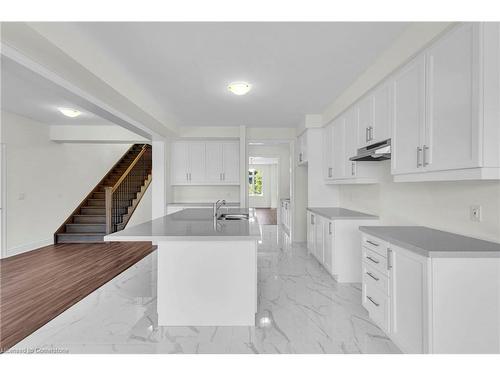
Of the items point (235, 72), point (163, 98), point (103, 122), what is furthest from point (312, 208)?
point (103, 122)

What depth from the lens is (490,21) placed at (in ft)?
5.17

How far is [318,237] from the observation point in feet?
14.1

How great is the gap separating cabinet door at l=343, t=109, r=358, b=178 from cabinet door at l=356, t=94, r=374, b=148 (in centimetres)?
13

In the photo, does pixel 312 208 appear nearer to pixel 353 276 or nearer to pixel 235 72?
pixel 353 276

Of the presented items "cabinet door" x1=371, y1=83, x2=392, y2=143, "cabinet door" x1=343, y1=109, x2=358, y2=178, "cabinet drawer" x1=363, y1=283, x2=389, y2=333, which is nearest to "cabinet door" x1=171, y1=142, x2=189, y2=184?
"cabinet door" x1=343, y1=109, x2=358, y2=178

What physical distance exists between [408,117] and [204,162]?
15.4 feet

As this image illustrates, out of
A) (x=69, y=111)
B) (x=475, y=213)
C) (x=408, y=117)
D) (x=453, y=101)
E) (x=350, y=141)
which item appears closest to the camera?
(x=453, y=101)

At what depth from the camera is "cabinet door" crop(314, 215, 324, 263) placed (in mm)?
4145

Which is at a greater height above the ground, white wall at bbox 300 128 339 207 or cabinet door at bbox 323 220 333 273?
white wall at bbox 300 128 339 207

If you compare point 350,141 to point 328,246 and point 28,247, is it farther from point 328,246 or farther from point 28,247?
point 28,247

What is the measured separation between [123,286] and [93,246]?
2.94 metres

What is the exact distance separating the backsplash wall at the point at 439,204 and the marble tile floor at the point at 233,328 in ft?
3.40

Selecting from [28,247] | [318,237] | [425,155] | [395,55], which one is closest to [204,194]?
[318,237]

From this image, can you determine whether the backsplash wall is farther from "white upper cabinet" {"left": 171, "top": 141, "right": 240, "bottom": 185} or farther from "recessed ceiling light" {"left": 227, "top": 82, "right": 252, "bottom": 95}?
"white upper cabinet" {"left": 171, "top": 141, "right": 240, "bottom": 185}
